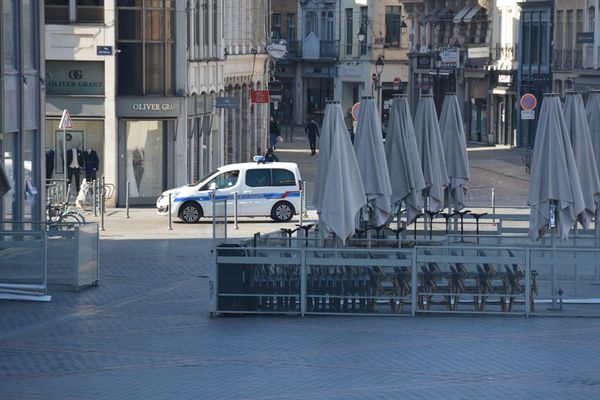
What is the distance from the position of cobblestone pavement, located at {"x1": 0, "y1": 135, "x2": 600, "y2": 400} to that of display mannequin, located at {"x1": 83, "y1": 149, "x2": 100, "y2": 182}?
17.7m

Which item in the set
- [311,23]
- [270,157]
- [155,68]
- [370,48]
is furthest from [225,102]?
[311,23]

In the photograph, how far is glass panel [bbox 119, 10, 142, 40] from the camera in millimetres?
41844

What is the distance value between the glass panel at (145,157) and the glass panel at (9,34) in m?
13.2

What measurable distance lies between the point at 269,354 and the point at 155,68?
25.9 meters

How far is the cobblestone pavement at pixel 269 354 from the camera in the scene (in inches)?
614

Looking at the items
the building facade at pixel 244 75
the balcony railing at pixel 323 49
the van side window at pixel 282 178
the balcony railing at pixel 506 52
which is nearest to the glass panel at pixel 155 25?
the van side window at pixel 282 178

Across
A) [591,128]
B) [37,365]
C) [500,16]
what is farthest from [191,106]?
[500,16]

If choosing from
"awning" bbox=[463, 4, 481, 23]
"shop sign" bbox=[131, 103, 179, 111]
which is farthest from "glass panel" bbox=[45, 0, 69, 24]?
"awning" bbox=[463, 4, 481, 23]

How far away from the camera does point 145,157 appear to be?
4300 centimetres

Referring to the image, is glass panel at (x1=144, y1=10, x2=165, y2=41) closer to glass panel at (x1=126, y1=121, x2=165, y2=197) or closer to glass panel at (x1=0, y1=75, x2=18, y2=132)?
glass panel at (x1=126, y1=121, x2=165, y2=197)

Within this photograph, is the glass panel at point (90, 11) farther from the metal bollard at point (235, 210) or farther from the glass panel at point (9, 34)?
the glass panel at point (9, 34)

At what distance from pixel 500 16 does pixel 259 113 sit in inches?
700

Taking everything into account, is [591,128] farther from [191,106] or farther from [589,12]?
[589,12]

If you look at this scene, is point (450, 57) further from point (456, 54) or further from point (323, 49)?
point (323, 49)
